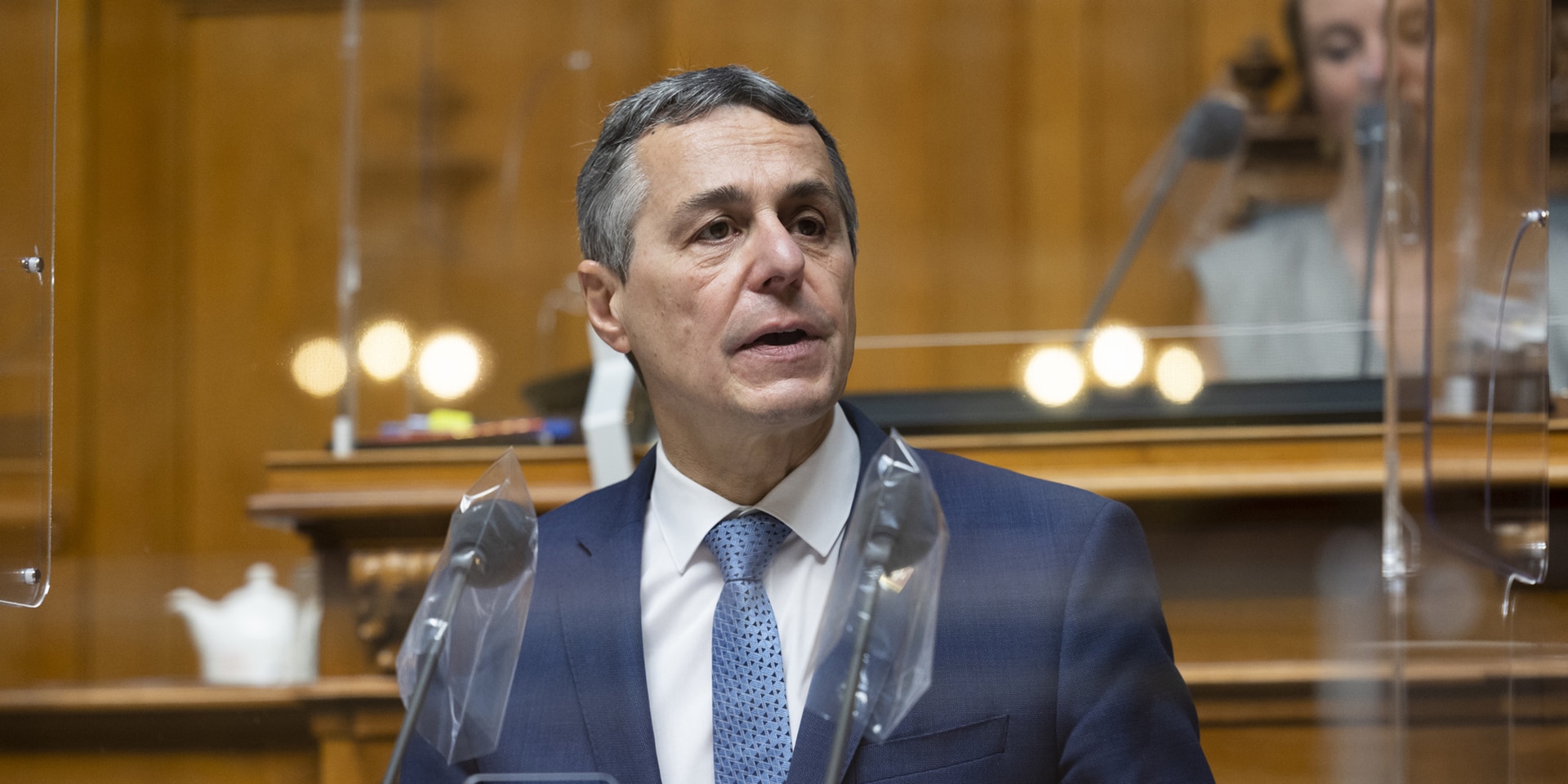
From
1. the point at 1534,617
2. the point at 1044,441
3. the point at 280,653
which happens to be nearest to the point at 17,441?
the point at 280,653

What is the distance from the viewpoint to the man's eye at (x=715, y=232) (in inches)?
34.4

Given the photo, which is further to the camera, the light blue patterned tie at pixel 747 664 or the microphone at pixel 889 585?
the light blue patterned tie at pixel 747 664

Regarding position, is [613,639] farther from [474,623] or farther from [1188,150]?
[1188,150]

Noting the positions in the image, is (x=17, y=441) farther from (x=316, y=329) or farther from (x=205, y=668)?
(x=316, y=329)

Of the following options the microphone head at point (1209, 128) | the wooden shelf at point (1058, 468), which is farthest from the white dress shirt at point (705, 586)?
the microphone head at point (1209, 128)

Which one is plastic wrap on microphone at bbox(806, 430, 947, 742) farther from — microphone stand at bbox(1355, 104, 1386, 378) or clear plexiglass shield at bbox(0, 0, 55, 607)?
microphone stand at bbox(1355, 104, 1386, 378)

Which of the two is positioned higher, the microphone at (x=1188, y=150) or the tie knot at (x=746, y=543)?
the microphone at (x=1188, y=150)

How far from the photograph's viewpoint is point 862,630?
670 millimetres

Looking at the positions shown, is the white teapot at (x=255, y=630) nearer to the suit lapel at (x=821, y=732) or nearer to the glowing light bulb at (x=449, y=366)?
the glowing light bulb at (x=449, y=366)

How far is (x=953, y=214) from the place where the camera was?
2.01m

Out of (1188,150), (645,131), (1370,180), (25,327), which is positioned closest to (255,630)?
(25,327)

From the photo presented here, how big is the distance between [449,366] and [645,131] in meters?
1.25

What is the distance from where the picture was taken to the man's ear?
0.97 meters

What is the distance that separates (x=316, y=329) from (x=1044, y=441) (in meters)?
0.88
